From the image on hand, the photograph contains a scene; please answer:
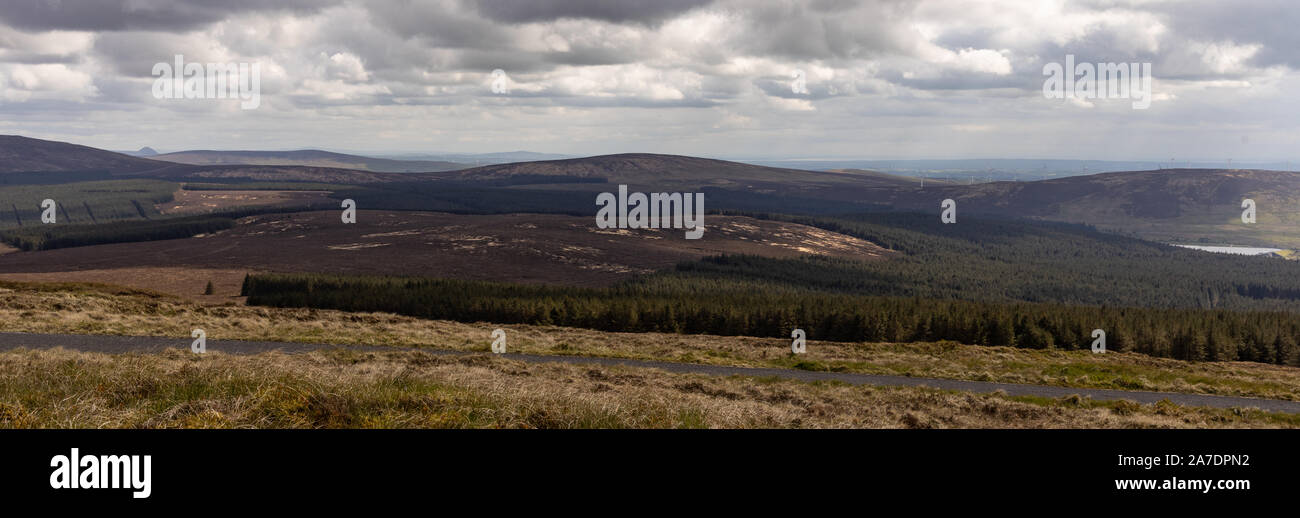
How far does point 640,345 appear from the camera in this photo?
49.2m

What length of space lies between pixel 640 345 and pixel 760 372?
16.0m

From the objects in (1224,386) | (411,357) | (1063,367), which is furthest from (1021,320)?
(411,357)

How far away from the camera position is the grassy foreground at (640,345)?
36.8m

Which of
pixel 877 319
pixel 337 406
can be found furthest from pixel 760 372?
pixel 877 319

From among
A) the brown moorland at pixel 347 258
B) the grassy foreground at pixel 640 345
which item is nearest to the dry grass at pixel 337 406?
the grassy foreground at pixel 640 345

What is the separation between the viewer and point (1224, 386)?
36.4 m

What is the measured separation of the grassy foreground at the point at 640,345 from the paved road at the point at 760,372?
1.53 meters

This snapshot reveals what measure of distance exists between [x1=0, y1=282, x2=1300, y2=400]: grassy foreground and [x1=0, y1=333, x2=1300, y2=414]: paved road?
5.01 ft

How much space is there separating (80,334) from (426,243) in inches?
6024
